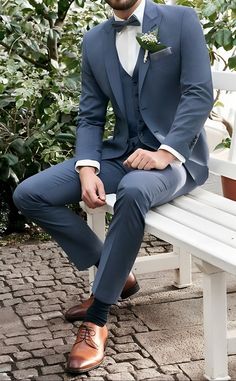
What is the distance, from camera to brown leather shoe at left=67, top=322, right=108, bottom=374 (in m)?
3.49

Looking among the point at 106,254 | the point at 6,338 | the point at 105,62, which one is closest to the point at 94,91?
the point at 105,62

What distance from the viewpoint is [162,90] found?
3.79 metres

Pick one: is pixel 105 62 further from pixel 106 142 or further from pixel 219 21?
pixel 219 21

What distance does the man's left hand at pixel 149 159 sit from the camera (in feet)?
11.9

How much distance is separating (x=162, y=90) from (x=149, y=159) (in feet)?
1.15

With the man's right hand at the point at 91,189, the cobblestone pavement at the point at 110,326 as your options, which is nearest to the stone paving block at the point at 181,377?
the cobblestone pavement at the point at 110,326

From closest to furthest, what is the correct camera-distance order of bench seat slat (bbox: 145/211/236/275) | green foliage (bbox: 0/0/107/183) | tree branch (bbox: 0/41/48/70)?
bench seat slat (bbox: 145/211/236/275) → green foliage (bbox: 0/0/107/183) → tree branch (bbox: 0/41/48/70)

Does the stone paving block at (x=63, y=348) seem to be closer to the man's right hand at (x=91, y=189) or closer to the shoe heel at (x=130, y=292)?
the shoe heel at (x=130, y=292)

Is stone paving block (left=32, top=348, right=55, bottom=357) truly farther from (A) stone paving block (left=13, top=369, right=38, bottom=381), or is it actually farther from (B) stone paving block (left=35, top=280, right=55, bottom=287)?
(B) stone paving block (left=35, top=280, right=55, bottom=287)

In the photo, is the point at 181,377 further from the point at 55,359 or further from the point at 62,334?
the point at 62,334

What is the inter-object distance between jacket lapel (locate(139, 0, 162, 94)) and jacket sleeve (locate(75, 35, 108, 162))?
1.01 ft

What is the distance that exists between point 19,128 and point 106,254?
2106 millimetres

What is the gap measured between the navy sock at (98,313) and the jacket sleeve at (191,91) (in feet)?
2.28

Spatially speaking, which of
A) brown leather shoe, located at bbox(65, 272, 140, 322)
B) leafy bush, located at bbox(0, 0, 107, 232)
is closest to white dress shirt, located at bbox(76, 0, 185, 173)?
brown leather shoe, located at bbox(65, 272, 140, 322)
